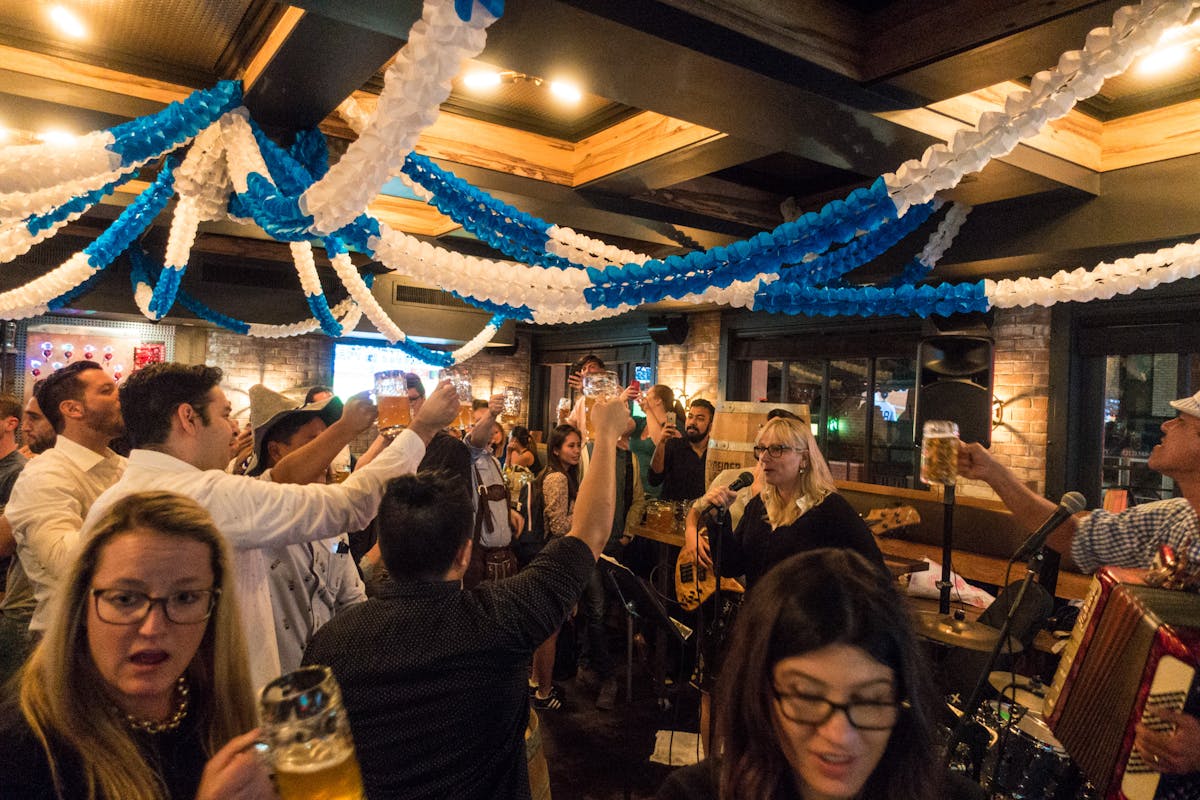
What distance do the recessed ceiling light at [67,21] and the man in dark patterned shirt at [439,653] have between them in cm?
242

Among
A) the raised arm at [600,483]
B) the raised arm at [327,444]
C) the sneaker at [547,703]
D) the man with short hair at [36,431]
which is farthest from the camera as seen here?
the sneaker at [547,703]

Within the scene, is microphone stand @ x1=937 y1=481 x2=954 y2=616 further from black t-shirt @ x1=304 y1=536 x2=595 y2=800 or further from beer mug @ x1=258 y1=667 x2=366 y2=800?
beer mug @ x1=258 y1=667 x2=366 y2=800

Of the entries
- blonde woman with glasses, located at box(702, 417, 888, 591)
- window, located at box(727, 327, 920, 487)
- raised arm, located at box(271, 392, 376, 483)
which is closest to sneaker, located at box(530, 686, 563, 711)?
blonde woman with glasses, located at box(702, 417, 888, 591)

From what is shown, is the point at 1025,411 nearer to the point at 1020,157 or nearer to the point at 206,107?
the point at 1020,157

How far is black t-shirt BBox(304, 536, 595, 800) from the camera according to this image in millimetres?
1368

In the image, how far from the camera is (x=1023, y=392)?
5469 millimetres

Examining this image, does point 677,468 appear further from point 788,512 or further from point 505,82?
point 505,82

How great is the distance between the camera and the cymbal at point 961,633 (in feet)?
7.43

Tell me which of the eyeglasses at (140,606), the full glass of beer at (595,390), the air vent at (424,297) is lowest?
the eyeglasses at (140,606)

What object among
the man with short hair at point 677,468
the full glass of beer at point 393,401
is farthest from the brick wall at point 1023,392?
the full glass of beer at point 393,401

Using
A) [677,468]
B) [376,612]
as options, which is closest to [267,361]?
[677,468]

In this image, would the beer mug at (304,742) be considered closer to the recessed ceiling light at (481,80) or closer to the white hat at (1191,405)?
the white hat at (1191,405)

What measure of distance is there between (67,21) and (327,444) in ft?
6.70

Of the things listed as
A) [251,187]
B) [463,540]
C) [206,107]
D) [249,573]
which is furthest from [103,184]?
[463,540]
